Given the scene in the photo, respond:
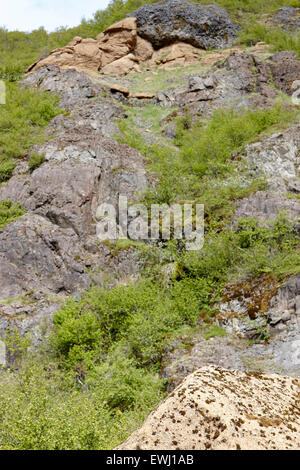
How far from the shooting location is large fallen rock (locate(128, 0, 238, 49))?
1775 inches

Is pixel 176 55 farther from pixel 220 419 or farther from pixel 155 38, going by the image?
pixel 220 419

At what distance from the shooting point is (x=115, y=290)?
54.2 feet

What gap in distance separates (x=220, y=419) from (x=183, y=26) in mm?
50759

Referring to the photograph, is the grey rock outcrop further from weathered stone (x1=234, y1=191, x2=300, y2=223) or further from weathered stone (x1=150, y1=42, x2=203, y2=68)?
weathered stone (x1=150, y1=42, x2=203, y2=68)

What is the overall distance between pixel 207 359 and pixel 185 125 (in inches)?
946

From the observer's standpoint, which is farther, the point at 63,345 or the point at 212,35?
the point at 212,35

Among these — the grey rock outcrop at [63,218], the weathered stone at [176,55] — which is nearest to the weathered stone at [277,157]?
the grey rock outcrop at [63,218]

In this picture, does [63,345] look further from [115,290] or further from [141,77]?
[141,77]

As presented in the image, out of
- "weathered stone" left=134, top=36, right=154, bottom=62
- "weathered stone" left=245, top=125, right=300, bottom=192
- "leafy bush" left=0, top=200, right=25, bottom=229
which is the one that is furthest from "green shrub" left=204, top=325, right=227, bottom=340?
"weathered stone" left=134, top=36, right=154, bottom=62

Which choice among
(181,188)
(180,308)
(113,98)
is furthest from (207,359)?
(113,98)

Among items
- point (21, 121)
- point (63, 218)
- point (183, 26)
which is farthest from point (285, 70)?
point (63, 218)

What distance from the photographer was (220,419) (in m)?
4.00

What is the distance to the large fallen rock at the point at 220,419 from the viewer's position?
12.6ft

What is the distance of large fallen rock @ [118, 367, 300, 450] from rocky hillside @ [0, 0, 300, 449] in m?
0.02
